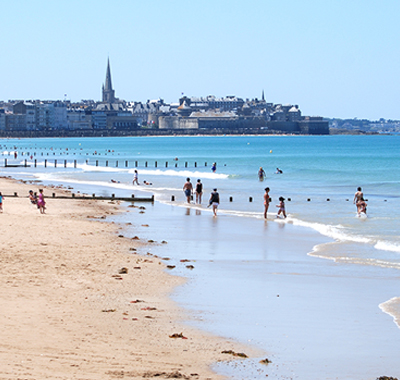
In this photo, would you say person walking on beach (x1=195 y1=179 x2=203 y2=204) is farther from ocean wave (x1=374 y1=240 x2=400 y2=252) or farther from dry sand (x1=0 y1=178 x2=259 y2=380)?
dry sand (x1=0 y1=178 x2=259 y2=380)

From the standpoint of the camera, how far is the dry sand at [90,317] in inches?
327

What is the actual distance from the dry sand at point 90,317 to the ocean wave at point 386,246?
670 centimetres

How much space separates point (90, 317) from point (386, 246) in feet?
37.5

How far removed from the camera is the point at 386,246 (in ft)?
65.0

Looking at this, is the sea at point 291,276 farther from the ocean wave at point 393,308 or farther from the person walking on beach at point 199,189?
the person walking on beach at point 199,189

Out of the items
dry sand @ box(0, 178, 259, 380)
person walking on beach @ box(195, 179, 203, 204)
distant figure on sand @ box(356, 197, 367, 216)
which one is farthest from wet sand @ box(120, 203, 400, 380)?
person walking on beach @ box(195, 179, 203, 204)

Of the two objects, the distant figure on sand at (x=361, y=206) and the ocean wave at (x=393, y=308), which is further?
the distant figure on sand at (x=361, y=206)

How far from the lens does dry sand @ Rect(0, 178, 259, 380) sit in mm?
8305

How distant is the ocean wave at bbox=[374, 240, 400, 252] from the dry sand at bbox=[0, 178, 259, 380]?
670cm

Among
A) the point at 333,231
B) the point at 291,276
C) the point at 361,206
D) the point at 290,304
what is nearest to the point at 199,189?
the point at 361,206

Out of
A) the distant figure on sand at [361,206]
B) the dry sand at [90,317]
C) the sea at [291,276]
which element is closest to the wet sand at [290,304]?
the sea at [291,276]

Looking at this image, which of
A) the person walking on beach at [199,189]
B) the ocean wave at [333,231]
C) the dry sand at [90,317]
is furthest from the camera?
the person walking on beach at [199,189]

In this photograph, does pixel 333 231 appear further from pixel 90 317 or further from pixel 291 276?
pixel 90 317

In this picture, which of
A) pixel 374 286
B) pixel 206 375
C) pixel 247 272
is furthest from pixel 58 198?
pixel 206 375
